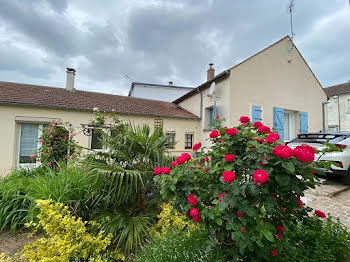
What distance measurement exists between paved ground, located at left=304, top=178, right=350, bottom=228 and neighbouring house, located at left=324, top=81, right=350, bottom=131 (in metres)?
15.8

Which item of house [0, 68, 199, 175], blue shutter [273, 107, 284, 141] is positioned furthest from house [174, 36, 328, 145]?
house [0, 68, 199, 175]

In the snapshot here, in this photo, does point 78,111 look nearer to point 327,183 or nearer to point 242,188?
point 242,188

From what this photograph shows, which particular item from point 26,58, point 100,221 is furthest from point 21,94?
point 100,221

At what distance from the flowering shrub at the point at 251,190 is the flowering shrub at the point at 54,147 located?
4.09m

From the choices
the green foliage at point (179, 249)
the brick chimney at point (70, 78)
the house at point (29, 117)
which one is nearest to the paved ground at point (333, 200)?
the green foliage at point (179, 249)

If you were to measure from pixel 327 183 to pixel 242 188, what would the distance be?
525 cm

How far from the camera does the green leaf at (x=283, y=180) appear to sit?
1034 mm

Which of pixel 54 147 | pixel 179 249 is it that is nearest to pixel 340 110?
pixel 179 249

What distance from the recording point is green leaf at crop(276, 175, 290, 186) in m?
1.03

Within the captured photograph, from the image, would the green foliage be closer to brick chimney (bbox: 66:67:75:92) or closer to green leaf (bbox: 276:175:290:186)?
green leaf (bbox: 276:175:290:186)

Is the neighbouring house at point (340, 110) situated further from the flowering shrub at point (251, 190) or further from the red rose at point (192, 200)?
the red rose at point (192, 200)

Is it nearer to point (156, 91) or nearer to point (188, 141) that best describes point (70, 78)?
point (156, 91)

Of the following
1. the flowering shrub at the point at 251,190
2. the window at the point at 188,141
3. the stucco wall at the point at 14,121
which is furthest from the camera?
the window at the point at 188,141

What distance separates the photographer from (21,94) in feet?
23.0
